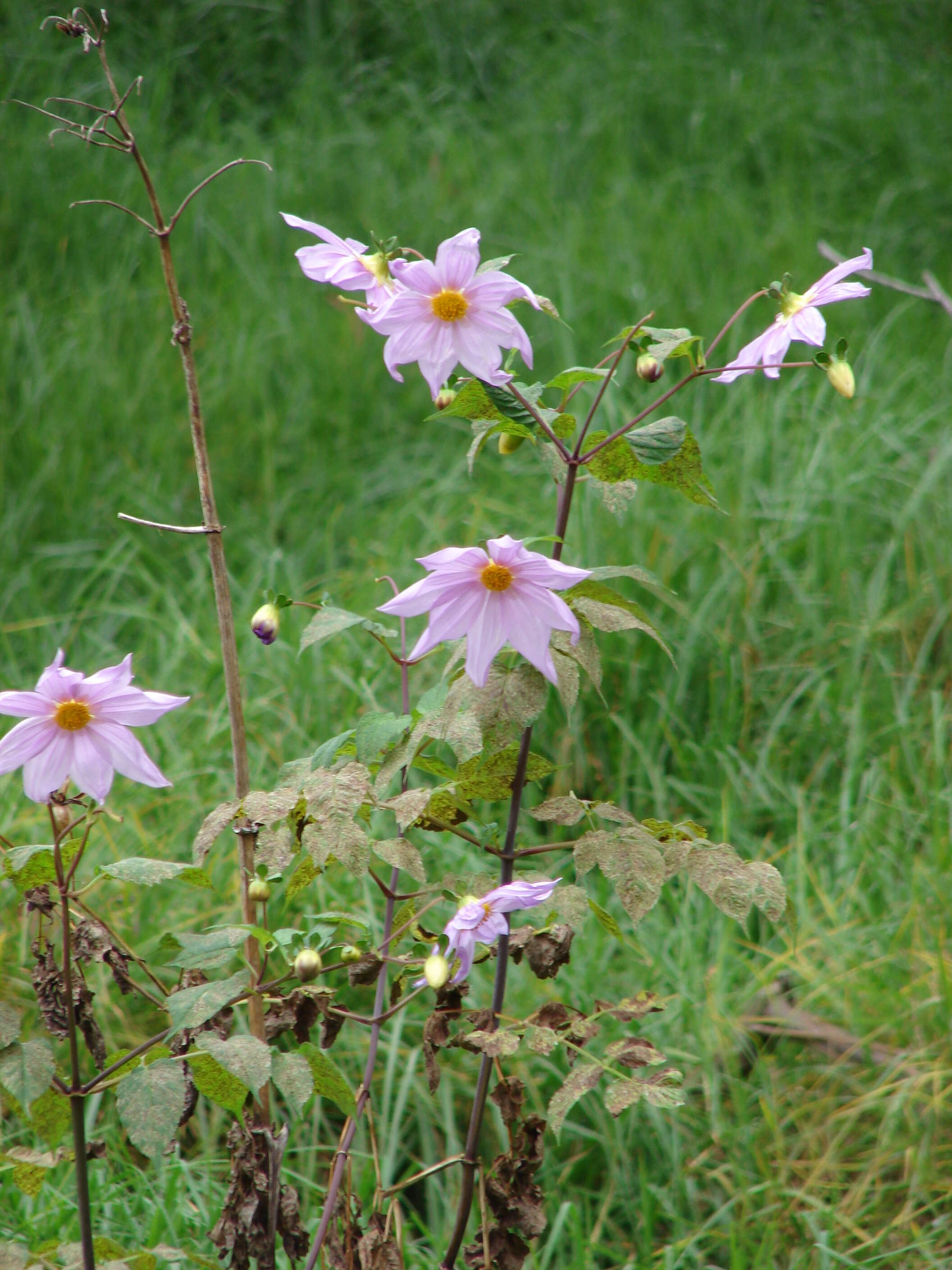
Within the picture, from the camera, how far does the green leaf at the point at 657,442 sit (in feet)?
3.42

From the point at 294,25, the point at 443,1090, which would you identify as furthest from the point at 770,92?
the point at 443,1090

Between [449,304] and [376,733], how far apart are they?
37cm

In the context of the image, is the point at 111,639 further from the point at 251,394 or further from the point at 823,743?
the point at 823,743

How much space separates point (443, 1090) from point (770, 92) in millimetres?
4584

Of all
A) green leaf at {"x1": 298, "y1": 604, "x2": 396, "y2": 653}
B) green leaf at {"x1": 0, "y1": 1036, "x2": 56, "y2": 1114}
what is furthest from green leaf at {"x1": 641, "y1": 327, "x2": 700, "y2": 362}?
green leaf at {"x1": 0, "y1": 1036, "x2": 56, "y2": 1114}

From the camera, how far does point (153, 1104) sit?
38.5 inches

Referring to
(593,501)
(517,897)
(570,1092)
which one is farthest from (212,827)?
(593,501)

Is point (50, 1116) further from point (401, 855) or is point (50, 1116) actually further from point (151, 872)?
point (401, 855)

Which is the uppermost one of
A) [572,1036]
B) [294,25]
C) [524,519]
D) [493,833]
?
[294,25]

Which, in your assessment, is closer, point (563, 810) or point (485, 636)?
point (485, 636)

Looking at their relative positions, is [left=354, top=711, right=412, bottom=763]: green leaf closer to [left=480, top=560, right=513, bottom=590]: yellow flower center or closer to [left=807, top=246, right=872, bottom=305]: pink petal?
[left=480, top=560, right=513, bottom=590]: yellow flower center

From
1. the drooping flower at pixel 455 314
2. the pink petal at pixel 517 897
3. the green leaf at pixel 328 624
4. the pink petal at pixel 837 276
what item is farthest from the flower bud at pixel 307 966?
the pink petal at pixel 837 276

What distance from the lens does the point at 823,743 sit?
8.64 ft

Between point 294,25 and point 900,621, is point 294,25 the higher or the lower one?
the higher one
